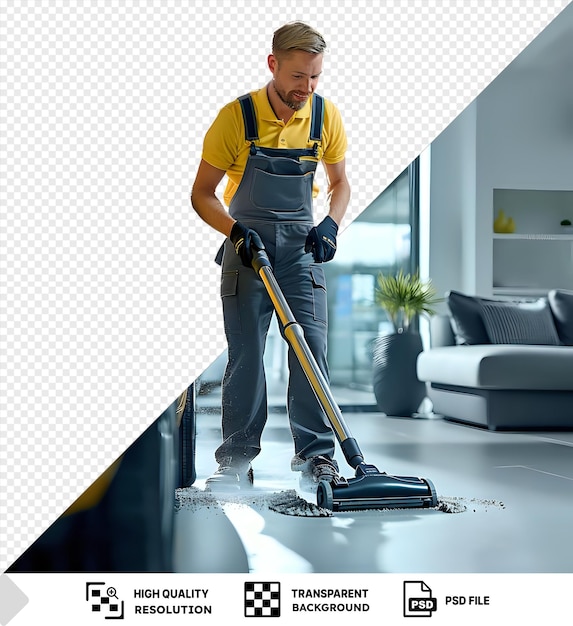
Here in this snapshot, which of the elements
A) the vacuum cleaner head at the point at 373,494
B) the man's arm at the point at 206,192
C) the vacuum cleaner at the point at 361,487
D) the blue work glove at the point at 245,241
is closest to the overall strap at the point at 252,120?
the man's arm at the point at 206,192

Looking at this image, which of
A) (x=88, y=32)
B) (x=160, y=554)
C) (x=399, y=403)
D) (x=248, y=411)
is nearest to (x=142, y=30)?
(x=88, y=32)

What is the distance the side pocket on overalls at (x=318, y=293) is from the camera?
194 centimetres

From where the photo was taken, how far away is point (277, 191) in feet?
6.23

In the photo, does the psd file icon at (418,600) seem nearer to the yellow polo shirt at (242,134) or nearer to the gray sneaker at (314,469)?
the gray sneaker at (314,469)

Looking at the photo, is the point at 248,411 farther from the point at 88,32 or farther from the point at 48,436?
the point at 88,32

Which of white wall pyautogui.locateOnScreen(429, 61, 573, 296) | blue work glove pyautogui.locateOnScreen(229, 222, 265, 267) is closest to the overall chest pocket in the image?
blue work glove pyautogui.locateOnScreen(229, 222, 265, 267)

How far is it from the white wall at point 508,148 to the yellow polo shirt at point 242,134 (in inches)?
106

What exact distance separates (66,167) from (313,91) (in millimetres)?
593

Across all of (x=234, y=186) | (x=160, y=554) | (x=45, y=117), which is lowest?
(x=160, y=554)

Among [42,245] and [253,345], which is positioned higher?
[42,245]

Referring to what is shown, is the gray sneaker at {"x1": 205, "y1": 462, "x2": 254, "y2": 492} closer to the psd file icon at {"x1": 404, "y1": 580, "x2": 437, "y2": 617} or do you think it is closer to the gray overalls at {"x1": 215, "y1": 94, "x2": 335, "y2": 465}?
the gray overalls at {"x1": 215, "y1": 94, "x2": 335, "y2": 465}

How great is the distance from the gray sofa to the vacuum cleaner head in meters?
1.77

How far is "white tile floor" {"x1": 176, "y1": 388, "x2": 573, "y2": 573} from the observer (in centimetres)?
136

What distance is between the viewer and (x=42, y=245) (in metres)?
1.97
